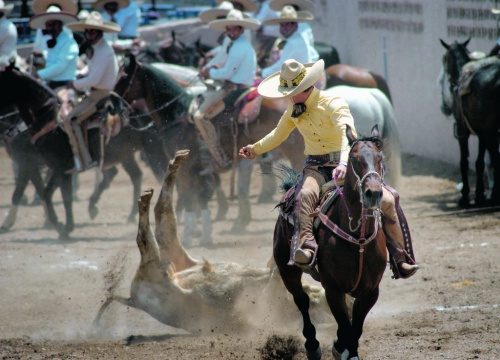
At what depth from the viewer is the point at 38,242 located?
12.0 m

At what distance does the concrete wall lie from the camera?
1407 cm

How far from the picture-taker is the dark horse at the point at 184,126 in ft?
38.4

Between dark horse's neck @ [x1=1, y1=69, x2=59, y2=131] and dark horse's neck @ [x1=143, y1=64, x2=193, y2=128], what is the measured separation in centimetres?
153

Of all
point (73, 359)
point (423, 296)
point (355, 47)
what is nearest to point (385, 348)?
point (423, 296)

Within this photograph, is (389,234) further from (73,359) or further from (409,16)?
(409,16)

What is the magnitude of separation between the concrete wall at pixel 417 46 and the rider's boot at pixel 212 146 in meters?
4.49

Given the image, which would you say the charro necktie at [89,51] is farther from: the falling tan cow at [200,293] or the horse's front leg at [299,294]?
the horse's front leg at [299,294]

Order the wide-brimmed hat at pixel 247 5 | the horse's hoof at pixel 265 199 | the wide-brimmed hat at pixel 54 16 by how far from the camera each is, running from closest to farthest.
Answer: the wide-brimmed hat at pixel 54 16, the horse's hoof at pixel 265 199, the wide-brimmed hat at pixel 247 5

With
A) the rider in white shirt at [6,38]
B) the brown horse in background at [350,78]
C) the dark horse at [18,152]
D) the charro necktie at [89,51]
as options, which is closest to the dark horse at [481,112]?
the brown horse in background at [350,78]

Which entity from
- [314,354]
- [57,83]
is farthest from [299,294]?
[57,83]

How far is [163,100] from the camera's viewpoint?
1222cm

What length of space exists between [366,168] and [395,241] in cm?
86

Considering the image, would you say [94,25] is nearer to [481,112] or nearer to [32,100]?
[32,100]

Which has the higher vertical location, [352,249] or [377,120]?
[352,249]
